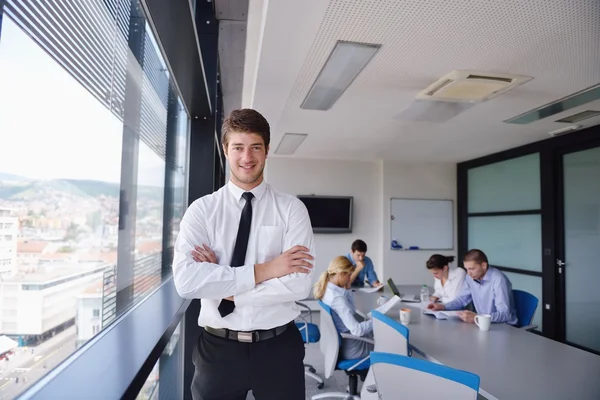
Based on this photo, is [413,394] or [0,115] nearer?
[0,115]

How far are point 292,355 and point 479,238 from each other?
6.59 metres

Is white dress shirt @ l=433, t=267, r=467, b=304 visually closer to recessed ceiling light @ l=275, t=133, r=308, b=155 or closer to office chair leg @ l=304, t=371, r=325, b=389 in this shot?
office chair leg @ l=304, t=371, r=325, b=389

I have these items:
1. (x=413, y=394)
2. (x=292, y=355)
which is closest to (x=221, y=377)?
(x=292, y=355)

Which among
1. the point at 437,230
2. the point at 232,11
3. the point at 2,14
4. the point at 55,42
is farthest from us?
the point at 437,230

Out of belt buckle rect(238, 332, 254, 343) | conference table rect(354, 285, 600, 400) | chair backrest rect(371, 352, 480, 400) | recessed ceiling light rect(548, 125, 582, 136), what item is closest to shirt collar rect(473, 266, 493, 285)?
conference table rect(354, 285, 600, 400)

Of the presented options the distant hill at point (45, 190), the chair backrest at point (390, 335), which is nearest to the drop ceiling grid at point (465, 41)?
the distant hill at point (45, 190)

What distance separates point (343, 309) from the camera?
10.6 ft

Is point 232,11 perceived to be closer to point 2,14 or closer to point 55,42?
point 55,42

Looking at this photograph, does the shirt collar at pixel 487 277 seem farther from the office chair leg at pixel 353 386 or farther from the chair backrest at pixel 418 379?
the chair backrest at pixel 418 379

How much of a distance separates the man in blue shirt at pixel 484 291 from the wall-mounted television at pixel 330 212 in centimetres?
362

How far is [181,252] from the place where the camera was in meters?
1.52

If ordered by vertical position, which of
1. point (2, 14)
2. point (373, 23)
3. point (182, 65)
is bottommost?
point (2, 14)

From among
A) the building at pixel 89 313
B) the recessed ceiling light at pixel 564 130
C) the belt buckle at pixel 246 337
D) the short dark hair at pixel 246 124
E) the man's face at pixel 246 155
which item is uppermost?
the recessed ceiling light at pixel 564 130

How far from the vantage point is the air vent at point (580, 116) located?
14.1 ft
